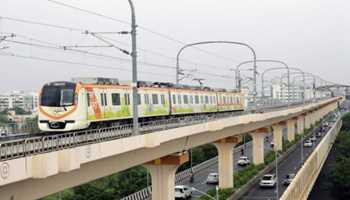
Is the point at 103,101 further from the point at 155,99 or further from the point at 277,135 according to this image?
the point at 277,135

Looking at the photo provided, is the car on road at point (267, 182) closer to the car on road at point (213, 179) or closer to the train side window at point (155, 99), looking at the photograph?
the car on road at point (213, 179)

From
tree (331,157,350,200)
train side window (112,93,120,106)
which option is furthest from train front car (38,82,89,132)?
tree (331,157,350,200)

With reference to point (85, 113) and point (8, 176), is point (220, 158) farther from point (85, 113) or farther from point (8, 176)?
point (8, 176)

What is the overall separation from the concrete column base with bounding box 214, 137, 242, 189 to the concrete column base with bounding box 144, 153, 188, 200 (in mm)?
15068

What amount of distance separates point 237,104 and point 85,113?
126 ft

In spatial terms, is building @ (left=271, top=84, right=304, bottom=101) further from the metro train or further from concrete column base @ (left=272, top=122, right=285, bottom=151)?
the metro train

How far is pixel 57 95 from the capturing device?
2212 cm

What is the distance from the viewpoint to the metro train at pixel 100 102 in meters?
21.9

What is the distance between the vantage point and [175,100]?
38.5 m

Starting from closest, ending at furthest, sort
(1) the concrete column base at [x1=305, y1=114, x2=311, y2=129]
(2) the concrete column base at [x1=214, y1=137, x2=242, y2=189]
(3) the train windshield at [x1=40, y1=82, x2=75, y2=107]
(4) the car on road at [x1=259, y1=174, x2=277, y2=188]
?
1. (3) the train windshield at [x1=40, y1=82, x2=75, y2=107]
2. (2) the concrete column base at [x1=214, y1=137, x2=242, y2=189]
3. (4) the car on road at [x1=259, y1=174, x2=277, y2=188]
4. (1) the concrete column base at [x1=305, y1=114, x2=311, y2=129]

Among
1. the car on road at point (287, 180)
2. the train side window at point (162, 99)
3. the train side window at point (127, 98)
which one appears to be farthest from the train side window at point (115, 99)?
the car on road at point (287, 180)

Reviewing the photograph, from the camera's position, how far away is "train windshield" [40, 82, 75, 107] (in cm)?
2203

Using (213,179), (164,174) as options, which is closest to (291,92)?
(213,179)

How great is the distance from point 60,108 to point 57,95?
23.4 inches
